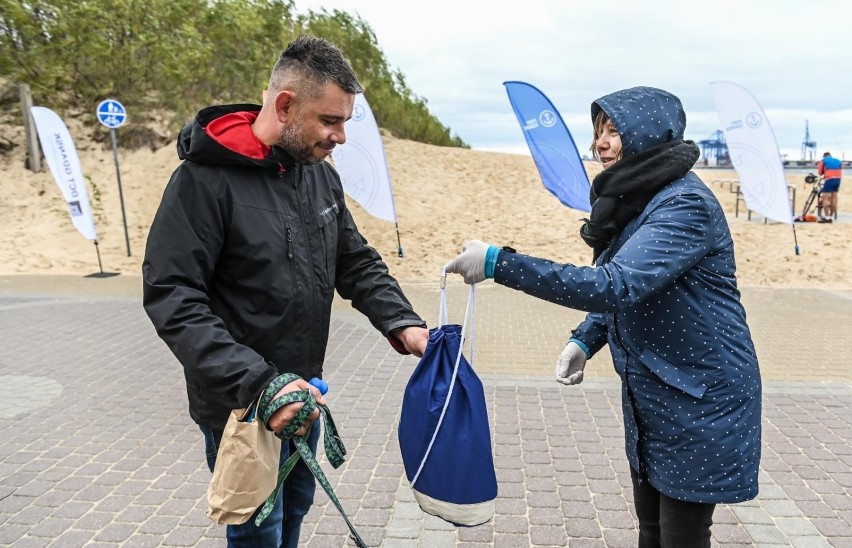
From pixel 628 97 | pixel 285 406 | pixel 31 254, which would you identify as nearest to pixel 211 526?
pixel 285 406

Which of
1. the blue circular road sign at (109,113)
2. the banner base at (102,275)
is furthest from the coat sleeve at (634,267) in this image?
the banner base at (102,275)

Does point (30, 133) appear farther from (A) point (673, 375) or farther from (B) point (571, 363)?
(A) point (673, 375)

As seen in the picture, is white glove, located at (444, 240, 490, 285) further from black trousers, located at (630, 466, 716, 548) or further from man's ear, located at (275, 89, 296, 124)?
black trousers, located at (630, 466, 716, 548)

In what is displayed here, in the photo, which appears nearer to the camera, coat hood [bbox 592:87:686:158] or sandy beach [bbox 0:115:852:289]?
coat hood [bbox 592:87:686:158]

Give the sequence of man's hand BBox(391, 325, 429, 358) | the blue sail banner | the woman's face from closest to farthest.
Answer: the woman's face
man's hand BBox(391, 325, 429, 358)
the blue sail banner

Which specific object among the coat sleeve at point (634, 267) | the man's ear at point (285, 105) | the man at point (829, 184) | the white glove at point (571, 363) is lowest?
the man at point (829, 184)

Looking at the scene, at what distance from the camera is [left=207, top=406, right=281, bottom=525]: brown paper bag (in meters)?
1.87

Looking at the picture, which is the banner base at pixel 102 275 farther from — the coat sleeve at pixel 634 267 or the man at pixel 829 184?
the man at pixel 829 184

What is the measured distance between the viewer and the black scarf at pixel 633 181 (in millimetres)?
2016

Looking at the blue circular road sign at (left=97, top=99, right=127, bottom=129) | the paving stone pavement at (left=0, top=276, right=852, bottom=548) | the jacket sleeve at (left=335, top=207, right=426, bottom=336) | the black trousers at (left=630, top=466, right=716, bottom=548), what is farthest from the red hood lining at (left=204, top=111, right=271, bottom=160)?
the blue circular road sign at (left=97, top=99, right=127, bottom=129)

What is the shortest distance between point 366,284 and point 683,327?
1.18 metres

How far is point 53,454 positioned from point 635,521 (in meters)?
3.71

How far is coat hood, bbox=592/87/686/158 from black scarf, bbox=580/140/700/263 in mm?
31

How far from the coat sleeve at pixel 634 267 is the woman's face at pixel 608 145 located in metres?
0.28
